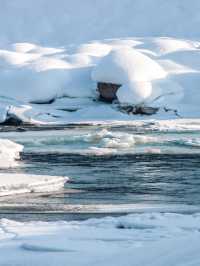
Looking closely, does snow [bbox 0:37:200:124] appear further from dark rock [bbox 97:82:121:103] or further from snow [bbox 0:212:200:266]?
snow [bbox 0:212:200:266]

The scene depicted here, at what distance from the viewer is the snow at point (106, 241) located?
867 cm

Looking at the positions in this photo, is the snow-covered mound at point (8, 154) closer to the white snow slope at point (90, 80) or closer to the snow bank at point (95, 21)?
the white snow slope at point (90, 80)

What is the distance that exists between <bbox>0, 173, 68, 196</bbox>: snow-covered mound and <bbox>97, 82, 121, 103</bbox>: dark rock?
948 inches

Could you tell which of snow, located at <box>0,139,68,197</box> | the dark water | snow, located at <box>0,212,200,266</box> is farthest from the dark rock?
snow, located at <box>0,212,200,266</box>

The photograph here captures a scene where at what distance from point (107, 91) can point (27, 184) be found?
84.7 ft

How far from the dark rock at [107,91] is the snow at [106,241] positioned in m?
30.4

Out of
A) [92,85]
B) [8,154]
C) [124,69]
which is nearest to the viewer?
[8,154]

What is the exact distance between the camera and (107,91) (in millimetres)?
43312

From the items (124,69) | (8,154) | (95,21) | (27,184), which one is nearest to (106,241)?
(27,184)

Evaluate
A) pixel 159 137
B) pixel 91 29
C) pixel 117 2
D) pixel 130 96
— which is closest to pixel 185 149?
pixel 159 137

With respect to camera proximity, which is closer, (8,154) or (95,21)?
(8,154)

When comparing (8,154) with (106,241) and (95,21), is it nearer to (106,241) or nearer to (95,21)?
(106,241)

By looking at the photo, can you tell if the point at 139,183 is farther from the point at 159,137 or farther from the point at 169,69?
the point at 169,69

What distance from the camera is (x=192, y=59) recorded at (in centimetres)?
4828
